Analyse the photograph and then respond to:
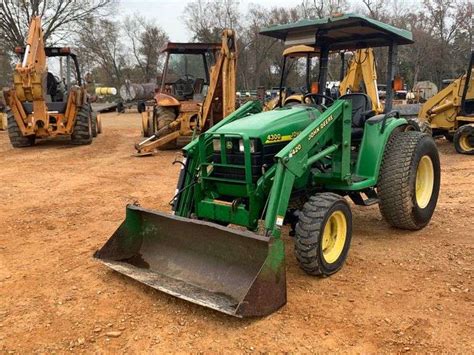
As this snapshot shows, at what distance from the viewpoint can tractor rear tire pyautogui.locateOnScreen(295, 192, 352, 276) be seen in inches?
157

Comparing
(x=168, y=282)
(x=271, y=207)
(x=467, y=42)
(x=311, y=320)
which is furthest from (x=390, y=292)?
(x=467, y=42)

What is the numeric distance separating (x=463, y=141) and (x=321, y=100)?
23.5 ft

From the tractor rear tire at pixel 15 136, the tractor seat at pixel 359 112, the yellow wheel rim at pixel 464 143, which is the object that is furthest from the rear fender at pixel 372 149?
the tractor rear tire at pixel 15 136

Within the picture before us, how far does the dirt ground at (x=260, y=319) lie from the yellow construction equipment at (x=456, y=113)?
5206 mm

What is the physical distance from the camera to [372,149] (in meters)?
5.09

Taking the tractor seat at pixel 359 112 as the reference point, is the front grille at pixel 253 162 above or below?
below

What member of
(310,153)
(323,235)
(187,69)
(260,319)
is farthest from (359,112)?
(187,69)

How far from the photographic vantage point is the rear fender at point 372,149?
5027mm

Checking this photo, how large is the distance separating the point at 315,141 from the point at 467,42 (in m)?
39.6

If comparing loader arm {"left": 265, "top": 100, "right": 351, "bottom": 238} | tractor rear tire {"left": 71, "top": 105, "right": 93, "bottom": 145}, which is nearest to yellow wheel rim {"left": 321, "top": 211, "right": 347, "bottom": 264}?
loader arm {"left": 265, "top": 100, "right": 351, "bottom": 238}

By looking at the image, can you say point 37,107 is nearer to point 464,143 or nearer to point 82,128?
point 82,128

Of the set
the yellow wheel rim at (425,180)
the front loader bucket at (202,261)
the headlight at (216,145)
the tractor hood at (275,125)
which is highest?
the tractor hood at (275,125)

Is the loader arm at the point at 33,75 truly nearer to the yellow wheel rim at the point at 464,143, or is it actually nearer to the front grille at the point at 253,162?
the front grille at the point at 253,162

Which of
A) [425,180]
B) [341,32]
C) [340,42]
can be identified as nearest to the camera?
[341,32]
